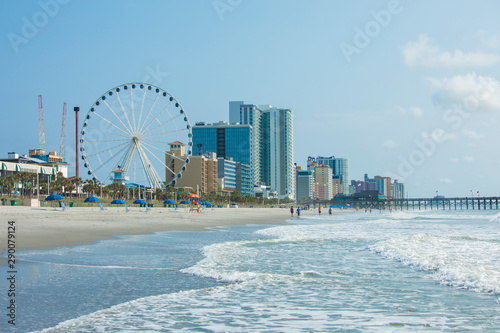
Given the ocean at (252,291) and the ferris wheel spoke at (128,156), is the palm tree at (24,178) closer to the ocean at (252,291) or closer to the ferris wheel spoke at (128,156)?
the ferris wheel spoke at (128,156)

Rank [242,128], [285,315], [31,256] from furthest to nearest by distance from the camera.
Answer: [242,128]
[31,256]
[285,315]

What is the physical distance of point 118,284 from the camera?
962 centimetres

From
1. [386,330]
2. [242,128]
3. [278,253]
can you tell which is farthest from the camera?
[242,128]

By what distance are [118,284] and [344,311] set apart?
4579 mm

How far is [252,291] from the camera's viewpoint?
943cm

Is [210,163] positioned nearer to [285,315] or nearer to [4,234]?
[4,234]

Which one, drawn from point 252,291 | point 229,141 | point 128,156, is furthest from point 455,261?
point 229,141

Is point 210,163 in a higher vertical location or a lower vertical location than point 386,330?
higher

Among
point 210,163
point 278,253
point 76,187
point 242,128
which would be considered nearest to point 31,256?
point 278,253

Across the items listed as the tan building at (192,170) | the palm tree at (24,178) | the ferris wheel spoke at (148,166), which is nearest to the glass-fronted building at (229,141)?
the tan building at (192,170)

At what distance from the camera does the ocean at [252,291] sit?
691 centimetres

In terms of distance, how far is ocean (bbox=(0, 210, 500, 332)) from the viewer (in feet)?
22.7

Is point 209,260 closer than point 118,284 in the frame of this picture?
No

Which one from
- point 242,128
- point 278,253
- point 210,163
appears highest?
point 242,128
